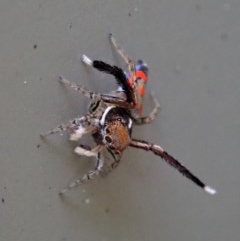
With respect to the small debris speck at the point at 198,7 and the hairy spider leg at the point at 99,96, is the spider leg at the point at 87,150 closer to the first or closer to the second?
the hairy spider leg at the point at 99,96

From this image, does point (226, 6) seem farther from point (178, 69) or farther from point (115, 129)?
point (115, 129)

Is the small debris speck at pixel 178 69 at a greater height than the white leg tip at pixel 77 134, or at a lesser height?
greater

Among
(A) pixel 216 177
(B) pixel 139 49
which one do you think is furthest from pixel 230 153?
(B) pixel 139 49

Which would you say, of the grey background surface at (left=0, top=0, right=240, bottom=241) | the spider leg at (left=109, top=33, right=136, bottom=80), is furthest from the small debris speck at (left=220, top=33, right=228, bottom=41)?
the spider leg at (left=109, top=33, right=136, bottom=80)

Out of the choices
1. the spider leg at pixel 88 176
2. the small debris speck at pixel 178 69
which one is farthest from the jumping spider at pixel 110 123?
the small debris speck at pixel 178 69

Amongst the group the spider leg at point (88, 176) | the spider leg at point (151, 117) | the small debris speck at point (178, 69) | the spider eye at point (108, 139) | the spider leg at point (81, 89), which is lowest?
the spider leg at point (88, 176)

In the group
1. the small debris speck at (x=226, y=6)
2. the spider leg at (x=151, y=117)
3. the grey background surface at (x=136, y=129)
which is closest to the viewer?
the grey background surface at (x=136, y=129)

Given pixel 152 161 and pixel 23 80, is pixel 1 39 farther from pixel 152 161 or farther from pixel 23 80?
pixel 152 161
